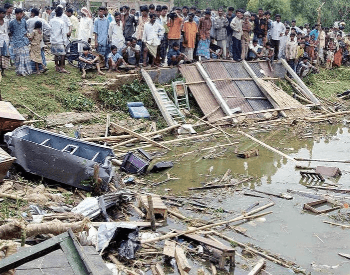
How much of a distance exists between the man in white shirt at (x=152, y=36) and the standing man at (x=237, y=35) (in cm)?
279

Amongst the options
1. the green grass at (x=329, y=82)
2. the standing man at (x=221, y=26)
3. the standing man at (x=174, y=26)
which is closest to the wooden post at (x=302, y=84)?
the green grass at (x=329, y=82)

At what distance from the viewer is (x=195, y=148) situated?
13.1 metres

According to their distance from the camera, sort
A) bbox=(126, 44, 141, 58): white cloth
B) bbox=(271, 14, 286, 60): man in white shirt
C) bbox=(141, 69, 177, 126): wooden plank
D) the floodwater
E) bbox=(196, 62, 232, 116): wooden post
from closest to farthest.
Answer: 1. the floodwater
2. bbox=(141, 69, 177, 126): wooden plank
3. bbox=(196, 62, 232, 116): wooden post
4. bbox=(126, 44, 141, 58): white cloth
5. bbox=(271, 14, 286, 60): man in white shirt

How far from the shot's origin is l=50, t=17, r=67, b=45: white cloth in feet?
49.0

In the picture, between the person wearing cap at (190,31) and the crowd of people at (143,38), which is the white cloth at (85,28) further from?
the person wearing cap at (190,31)

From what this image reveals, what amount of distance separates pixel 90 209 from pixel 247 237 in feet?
8.66

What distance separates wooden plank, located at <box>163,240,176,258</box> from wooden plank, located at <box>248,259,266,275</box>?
114 centimetres

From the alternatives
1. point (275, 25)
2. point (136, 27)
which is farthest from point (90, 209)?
point (275, 25)

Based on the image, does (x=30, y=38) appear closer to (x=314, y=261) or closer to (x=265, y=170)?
(x=265, y=170)

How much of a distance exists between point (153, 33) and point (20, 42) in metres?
4.03

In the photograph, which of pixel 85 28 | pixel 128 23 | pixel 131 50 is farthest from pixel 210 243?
pixel 85 28

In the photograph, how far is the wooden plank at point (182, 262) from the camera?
7039mm

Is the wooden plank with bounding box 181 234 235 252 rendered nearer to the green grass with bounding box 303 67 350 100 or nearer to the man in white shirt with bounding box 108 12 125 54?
the man in white shirt with bounding box 108 12 125 54

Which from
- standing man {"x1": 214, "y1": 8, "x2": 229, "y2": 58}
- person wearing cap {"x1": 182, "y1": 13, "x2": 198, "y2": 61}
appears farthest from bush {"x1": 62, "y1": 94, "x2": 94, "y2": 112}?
standing man {"x1": 214, "y1": 8, "x2": 229, "y2": 58}
